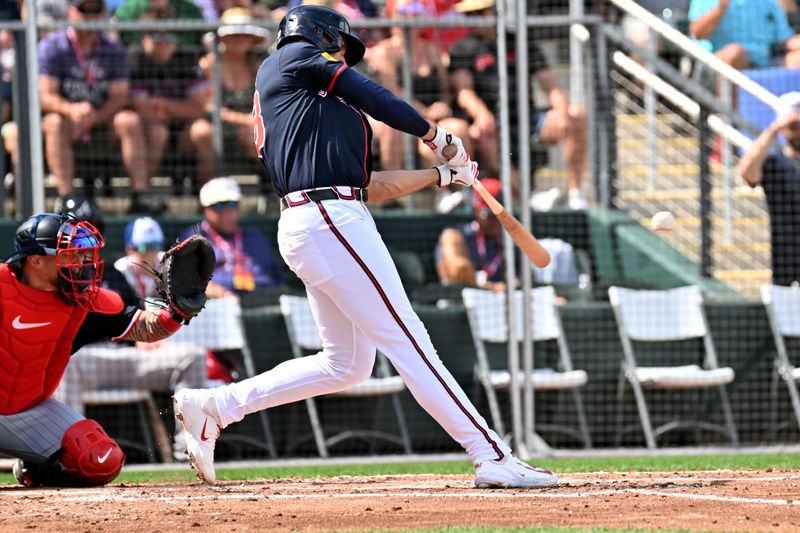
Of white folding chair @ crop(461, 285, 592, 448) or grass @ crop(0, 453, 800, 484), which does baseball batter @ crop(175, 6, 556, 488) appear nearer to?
grass @ crop(0, 453, 800, 484)

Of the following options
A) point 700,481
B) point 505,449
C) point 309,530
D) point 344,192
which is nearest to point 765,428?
point 700,481

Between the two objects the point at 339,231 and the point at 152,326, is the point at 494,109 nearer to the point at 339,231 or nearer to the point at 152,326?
the point at 152,326

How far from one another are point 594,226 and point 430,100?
1616 millimetres

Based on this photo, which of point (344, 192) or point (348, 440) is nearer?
point (344, 192)

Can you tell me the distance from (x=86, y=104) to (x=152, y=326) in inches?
158

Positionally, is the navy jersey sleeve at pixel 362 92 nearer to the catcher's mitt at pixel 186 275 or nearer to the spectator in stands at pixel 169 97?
the catcher's mitt at pixel 186 275

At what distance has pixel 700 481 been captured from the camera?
5.83 metres

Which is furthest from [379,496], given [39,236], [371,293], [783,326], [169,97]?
[169,97]

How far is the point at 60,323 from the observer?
239 inches

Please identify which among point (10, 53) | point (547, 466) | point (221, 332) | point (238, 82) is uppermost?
point (10, 53)

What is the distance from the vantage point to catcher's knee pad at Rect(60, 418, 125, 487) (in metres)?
6.14

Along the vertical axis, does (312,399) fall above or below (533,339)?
below

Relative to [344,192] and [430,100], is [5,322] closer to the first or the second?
[344,192]

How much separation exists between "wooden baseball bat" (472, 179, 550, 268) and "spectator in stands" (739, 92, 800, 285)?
160 inches
